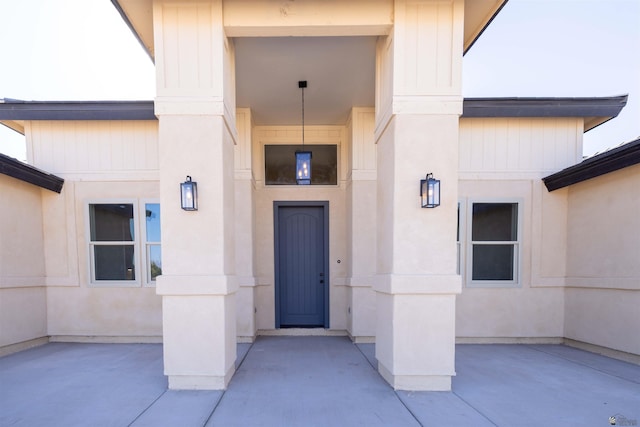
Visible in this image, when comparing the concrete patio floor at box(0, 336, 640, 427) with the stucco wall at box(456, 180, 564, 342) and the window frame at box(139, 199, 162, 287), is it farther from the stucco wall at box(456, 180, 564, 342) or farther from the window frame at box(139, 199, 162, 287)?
the window frame at box(139, 199, 162, 287)

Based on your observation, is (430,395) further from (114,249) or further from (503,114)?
(114,249)

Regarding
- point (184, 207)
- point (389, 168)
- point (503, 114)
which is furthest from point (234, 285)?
point (503, 114)

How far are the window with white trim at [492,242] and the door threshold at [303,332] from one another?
2.38m

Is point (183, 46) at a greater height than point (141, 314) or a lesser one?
greater

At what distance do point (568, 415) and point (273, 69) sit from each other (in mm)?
4739

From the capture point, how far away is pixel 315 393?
9.86 feet

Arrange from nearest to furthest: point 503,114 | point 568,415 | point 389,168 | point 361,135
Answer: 1. point 568,415
2. point 389,168
3. point 503,114
4. point 361,135

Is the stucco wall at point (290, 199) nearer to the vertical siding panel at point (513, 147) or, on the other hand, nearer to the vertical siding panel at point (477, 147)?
the vertical siding panel at point (477, 147)

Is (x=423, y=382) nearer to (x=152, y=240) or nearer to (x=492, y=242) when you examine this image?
(x=492, y=242)

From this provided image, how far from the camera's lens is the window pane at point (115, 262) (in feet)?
16.1

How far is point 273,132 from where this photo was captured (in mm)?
5691

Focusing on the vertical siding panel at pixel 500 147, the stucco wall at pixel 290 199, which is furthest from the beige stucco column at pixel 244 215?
the vertical siding panel at pixel 500 147

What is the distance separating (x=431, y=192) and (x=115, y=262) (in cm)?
488

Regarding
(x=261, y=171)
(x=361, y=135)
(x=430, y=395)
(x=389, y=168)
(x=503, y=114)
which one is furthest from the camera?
(x=261, y=171)
